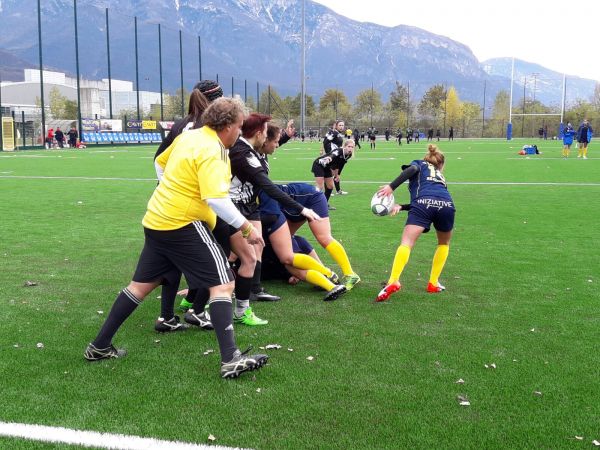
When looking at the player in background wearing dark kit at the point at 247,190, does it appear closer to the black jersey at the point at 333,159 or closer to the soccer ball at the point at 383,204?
the soccer ball at the point at 383,204

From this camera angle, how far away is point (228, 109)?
3828mm

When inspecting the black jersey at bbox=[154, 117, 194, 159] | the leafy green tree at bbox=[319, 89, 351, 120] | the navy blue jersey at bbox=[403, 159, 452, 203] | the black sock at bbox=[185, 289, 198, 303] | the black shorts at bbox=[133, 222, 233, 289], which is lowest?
the black sock at bbox=[185, 289, 198, 303]

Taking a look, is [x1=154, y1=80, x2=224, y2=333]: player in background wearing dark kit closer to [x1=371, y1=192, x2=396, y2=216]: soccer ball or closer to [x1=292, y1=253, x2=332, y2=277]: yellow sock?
[x1=292, y1=253, x2=332, y2=277]: yellow sock

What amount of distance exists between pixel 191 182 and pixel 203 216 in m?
0.27

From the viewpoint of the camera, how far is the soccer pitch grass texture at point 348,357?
3281 millimetres

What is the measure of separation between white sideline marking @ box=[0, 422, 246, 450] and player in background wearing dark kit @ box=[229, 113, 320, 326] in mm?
1988

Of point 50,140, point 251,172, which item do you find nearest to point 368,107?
point 50,140

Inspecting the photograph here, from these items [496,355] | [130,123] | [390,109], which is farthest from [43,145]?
[390,109]

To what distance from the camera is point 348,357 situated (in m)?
4.26

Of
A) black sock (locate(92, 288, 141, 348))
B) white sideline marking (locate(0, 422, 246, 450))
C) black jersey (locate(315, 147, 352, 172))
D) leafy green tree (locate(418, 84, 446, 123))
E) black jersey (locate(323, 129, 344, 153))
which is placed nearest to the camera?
white sideline marking (locate(0, 422, 246, 450))

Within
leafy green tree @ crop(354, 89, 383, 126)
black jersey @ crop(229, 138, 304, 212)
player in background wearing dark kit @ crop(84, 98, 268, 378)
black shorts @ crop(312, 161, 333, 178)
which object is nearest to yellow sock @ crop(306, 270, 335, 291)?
black jersey @ crop(229, 138, 304, 212)

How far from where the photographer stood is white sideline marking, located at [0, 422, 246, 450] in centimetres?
304

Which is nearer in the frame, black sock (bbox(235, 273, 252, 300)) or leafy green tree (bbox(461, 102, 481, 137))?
black sock (bbox(235, 273, 252, 300))

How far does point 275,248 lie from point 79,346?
2136mm
